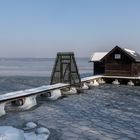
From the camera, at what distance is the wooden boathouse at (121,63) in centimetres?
3133

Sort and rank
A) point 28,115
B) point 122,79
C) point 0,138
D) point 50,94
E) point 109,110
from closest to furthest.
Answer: point 0,138 → point 28,115 → point 109,110 → point 50,94 → point 122,79

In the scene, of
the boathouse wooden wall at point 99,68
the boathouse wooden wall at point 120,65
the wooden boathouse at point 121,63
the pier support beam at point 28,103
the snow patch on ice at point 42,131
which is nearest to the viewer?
the snow patch on ice at point 42,131

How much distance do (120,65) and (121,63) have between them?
271mm

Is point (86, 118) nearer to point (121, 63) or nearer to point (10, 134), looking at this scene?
point (10, 134)

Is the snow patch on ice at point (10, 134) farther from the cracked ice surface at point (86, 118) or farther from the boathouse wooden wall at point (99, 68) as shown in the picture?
the boathouse wooden wall at point (99, 68)

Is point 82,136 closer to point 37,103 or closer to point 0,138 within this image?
point 0,138

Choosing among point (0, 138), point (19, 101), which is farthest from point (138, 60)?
point (0, 138)

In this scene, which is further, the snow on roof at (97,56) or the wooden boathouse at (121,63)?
the snow on roof at (97,56)

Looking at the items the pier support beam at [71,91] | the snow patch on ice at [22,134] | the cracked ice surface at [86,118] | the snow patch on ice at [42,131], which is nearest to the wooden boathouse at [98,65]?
the pier support beam at [71,91]

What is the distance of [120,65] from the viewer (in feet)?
105

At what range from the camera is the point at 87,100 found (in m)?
19.2

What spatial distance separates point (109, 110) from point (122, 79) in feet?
51.1

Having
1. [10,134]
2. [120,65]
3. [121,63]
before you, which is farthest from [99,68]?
[10,134]

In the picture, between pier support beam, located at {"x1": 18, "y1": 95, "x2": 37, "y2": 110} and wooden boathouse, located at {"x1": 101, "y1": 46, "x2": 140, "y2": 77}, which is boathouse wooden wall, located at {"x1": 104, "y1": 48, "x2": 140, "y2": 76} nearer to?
wooden boathouse, located at {"x1": 101, "y1": 46, "x2": 140, "y2": 77}
